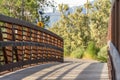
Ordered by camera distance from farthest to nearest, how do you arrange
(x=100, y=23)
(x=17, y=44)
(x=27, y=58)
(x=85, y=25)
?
(x=85, y=25)
(x=100, y=23)
(x=27, y=58)
(x=17, y=44)

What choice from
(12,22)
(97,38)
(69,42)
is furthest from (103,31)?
(12,22)

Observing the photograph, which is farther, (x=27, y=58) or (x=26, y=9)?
(x=26, y=9)

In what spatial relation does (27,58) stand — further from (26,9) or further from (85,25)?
(85,25)

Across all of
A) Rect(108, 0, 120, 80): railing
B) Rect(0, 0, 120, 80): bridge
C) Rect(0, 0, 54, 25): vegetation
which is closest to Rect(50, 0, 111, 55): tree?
Rect(0, 0, 54, 25): vegetation

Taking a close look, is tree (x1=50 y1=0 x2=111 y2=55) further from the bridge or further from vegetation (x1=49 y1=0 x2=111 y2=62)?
the bridge

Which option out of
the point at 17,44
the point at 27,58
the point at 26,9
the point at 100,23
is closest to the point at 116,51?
the point at 17,44

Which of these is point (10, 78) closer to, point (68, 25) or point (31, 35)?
point (31, 35)

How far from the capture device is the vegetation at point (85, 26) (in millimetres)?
42875

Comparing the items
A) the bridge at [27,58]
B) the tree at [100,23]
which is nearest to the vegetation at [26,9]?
the tree at [100,23]

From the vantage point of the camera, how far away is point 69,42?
45.2 metres

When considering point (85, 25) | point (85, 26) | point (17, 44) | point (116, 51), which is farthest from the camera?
point (85, 26)

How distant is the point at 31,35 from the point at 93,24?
3075cm

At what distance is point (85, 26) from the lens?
4516cm

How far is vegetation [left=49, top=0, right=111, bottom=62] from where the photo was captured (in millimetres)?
42875
